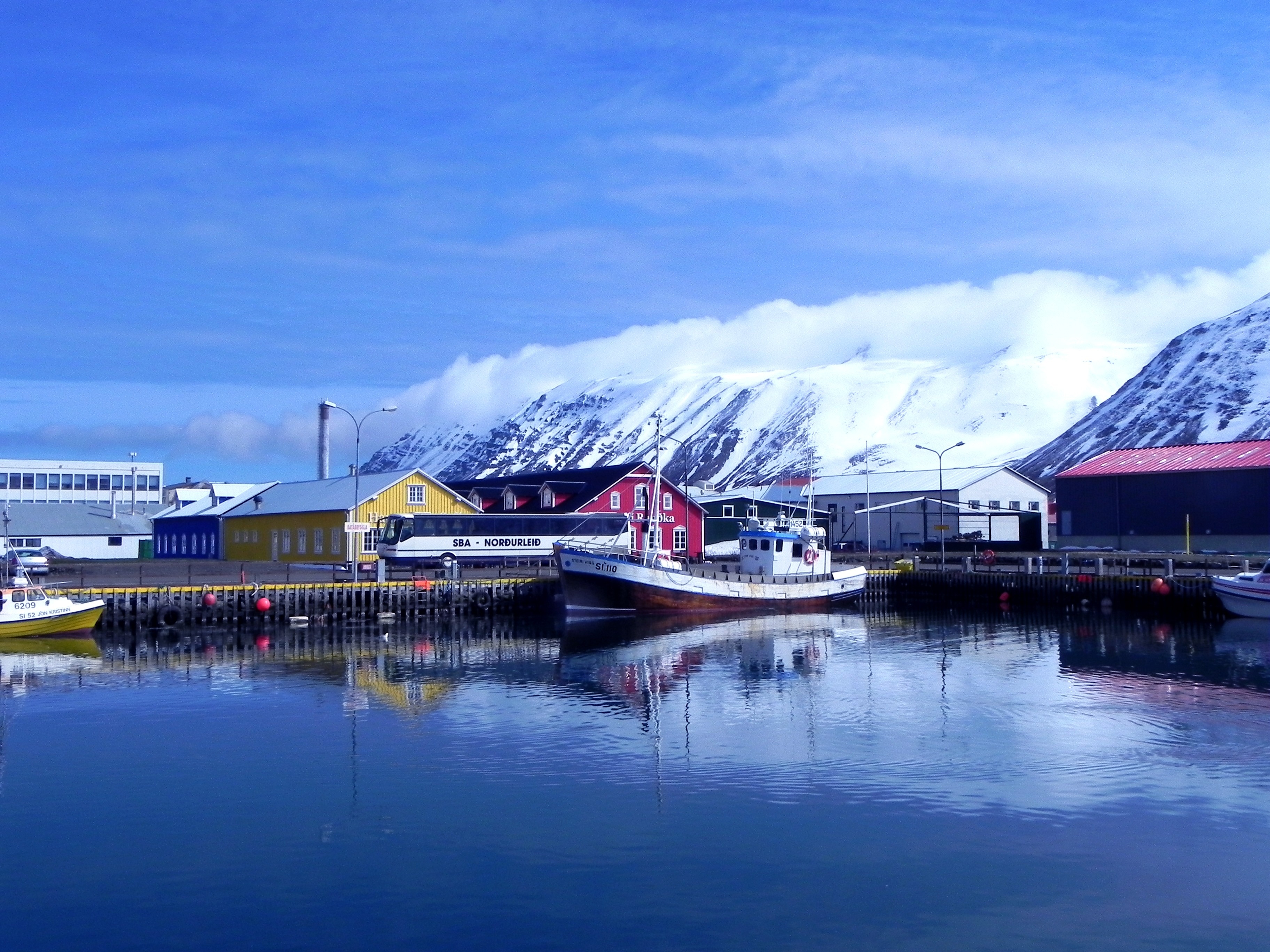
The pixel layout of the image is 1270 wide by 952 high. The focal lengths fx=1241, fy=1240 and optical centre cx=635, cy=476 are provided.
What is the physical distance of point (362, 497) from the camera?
74.2 meters

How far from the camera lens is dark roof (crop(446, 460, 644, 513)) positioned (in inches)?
3167

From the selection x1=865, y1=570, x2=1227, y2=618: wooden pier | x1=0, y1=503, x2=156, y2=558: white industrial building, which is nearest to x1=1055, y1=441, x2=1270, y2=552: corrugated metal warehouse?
x1=865, y1=570, x2=1227, y2=618: wooden pier

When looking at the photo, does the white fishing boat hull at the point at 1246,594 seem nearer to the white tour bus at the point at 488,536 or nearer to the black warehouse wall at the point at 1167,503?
the black warehouse wall at the point at 1167,503

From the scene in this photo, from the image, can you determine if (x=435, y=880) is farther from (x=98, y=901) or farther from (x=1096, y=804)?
(x=1096, y=804)

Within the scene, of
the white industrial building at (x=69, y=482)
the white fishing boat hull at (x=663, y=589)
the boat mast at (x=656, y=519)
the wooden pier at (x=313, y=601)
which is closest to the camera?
the wooden pier at (x=313, y=601)

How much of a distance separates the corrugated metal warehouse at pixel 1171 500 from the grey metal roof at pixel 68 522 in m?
78.3

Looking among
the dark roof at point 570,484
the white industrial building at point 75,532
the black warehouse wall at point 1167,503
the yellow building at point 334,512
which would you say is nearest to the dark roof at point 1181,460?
the black warehouse wall at point 1167,503

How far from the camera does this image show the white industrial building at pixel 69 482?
152375mm

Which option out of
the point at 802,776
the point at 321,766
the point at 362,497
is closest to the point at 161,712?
the point at 321,766

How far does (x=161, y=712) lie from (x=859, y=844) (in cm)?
1985

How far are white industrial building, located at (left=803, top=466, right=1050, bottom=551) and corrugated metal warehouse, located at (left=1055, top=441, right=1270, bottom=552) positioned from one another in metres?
7.48

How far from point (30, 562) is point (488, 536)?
26.9 metres

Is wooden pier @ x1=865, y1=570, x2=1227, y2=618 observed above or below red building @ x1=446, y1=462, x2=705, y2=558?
below

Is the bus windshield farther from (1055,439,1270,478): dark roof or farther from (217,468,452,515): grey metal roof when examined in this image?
(1055,439,1270,478): dark roof
